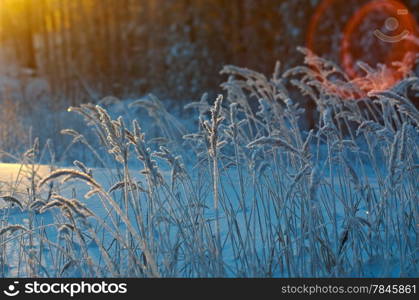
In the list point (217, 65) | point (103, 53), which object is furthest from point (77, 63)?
point (217, 65)

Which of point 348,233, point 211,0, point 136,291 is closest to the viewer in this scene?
point 136,291

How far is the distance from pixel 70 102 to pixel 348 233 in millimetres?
8129

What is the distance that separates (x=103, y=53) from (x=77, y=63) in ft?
2.52

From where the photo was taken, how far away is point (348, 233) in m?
2.17

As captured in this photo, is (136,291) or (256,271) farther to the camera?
Result: (256,271)

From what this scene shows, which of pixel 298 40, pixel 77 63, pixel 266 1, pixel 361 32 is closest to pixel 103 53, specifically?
pixel 77 63

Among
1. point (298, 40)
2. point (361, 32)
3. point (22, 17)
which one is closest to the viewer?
point (361, 32)

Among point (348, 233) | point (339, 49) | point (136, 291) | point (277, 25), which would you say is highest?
point (277, 25)

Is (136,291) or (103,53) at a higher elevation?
(103,53)

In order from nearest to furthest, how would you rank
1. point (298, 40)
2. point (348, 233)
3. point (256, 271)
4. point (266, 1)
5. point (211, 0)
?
1. point (256, 271)
2. point (348, 233)
3. point (298, 40)
4. point (266, 1)
5. point (211, 0)

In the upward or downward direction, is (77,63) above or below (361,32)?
above

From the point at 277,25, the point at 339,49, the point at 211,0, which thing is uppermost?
the point at 211,0

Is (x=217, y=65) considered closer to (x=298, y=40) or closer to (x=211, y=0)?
(x=211, y=0)

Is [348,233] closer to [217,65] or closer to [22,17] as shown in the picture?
[217,65]
